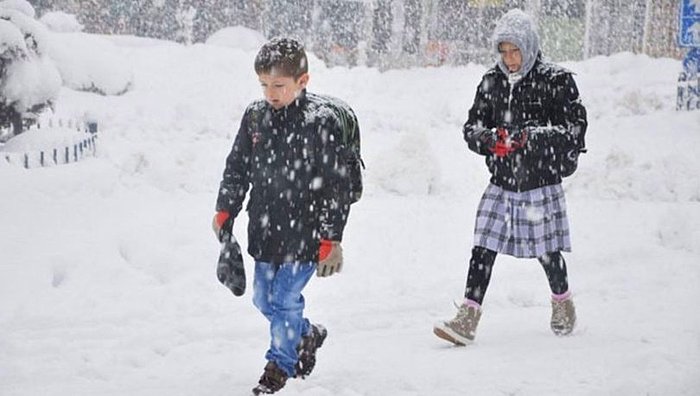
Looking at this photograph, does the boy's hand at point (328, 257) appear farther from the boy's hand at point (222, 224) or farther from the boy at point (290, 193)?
the boy's hand at point (222, 224)

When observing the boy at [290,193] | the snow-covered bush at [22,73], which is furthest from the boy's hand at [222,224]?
the snow-covered bush at [22,73]

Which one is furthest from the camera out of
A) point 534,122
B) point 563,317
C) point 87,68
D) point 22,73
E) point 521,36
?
point 87,68

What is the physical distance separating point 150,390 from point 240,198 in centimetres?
104

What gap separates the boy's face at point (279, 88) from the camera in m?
3.95

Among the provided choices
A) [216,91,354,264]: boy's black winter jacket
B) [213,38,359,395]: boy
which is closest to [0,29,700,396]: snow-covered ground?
[213,38,359,395]: boy

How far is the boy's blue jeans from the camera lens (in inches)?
160

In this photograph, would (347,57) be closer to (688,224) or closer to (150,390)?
(688,224)

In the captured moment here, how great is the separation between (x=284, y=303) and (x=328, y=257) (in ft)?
1.04

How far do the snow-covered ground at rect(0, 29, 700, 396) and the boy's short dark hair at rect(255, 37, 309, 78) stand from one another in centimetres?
147

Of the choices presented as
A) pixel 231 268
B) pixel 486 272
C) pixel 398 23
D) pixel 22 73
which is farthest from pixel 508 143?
pixel 398 23

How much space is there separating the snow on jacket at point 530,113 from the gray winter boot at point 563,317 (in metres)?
0.71

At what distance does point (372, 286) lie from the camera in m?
6.54

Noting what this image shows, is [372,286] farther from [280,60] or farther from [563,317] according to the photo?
[280,60]

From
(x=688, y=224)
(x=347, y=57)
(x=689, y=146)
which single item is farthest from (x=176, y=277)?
(x=347, y=57)
